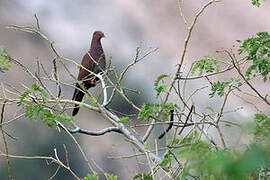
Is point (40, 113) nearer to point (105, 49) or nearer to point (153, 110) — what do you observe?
point (153, 110)

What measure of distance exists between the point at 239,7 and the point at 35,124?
2.23m

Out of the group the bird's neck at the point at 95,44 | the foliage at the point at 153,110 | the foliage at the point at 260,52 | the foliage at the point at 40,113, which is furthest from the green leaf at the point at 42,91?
the bird's neck at the point at 95,44

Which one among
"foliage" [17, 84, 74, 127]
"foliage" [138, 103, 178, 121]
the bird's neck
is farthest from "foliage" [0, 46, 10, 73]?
the bird's neck

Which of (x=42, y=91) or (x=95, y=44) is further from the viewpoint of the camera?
(x=95, y=44)

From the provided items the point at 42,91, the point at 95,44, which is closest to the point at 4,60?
the point at 42,91

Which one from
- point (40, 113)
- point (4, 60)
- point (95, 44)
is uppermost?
point (95, 44)

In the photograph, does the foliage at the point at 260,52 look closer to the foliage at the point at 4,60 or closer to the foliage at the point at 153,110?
the foliage at the point at 153,110

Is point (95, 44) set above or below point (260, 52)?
above

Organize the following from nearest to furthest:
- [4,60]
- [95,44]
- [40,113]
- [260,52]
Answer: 1. [260,52]
2. [40,113]
3. [4,60]
4. [95,44]

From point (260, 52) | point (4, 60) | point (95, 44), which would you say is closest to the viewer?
point (260, 52)

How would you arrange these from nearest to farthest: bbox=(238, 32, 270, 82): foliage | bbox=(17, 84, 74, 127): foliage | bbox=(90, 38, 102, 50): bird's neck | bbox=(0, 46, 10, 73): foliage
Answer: bbox=(238, 32, 270, 82): foliage, bbox=(17, 84, 74, 127): foliage, bbox=(0, 46, 10, 73): foliage, bbox=(90, 38, 102, 50): bird's neck

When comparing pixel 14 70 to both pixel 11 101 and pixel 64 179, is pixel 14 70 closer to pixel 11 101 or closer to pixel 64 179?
pixel 64 179

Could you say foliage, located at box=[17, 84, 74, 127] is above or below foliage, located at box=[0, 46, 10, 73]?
below

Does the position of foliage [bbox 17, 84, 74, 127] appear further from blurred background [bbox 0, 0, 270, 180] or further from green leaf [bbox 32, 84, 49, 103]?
blurred background [bbox 0, 0, 270, 180]
